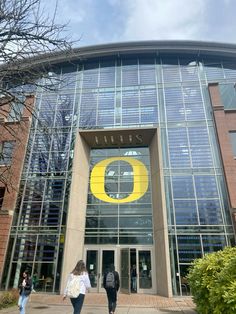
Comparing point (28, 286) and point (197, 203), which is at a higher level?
point (197, 203)

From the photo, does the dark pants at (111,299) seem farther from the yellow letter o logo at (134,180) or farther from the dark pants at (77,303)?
the yellow letter o logo at (134,180)

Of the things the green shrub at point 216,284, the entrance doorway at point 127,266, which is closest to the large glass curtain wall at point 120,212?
the entrance doorway at point 127,266

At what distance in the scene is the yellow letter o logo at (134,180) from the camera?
1897 cm

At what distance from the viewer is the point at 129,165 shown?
20.2 m

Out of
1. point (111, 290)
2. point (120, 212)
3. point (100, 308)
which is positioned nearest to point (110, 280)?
point (111, 290)

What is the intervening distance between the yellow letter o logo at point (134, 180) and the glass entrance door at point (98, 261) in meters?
3.44

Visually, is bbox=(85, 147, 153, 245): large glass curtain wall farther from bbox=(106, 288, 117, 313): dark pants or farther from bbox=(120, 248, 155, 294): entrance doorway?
bbox=(106, 288, 117, 313): dark pants

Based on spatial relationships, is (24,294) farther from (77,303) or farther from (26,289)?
(77,303)

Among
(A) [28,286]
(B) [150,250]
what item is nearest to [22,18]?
(A) [28,286]

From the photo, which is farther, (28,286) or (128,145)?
(128,145)

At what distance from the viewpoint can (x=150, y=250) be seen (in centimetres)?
1708

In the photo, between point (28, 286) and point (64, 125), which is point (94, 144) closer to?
point (64, 125)

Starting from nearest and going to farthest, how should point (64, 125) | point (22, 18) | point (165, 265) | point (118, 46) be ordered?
point (22, 18)
point (165, 265)
point (64, 125)
point (118, 46)

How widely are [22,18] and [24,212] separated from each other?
13.9 metres
